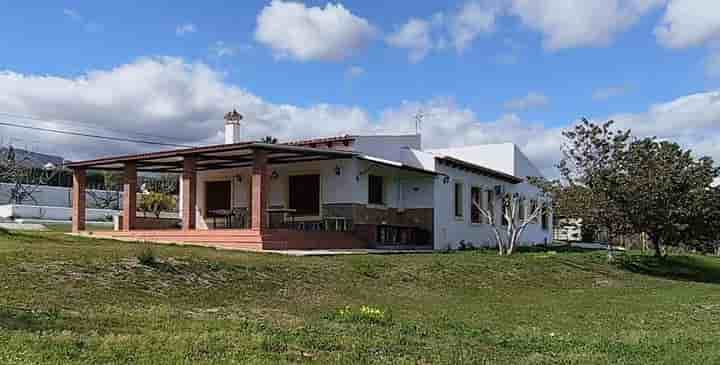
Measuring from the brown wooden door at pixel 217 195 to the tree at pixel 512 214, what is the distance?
8.96 metres

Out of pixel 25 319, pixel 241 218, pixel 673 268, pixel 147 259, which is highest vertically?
pixel 241 218

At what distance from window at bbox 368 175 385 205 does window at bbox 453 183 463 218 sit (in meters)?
3.73

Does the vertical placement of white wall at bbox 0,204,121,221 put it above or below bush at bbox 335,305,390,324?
above

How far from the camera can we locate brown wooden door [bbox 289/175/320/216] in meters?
24.3

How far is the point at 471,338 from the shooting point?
338 inches

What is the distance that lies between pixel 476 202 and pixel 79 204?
14.7 metres

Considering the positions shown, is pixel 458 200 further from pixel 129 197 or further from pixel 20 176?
pixel 20 176

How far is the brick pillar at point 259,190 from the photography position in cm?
1944

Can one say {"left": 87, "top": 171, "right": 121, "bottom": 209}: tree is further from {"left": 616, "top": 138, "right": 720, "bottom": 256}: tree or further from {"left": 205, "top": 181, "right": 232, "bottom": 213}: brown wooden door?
{"left": 616, "top": 138, "right": 720, "bottom": 256}: tree

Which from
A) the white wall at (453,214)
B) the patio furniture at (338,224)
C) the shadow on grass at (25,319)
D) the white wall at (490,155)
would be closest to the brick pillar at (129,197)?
the patio furniture at (338,224)

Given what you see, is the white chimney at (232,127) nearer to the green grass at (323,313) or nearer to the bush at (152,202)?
the bush at (152,202)

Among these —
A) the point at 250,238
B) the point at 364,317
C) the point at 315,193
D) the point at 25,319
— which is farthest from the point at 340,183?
the point at 25,319

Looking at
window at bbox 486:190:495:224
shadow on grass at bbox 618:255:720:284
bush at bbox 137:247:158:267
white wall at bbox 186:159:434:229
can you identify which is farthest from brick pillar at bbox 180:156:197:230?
shadow on grass at bbox 618:255:720:284

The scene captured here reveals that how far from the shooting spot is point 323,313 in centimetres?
1065
